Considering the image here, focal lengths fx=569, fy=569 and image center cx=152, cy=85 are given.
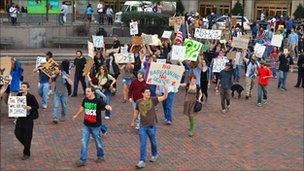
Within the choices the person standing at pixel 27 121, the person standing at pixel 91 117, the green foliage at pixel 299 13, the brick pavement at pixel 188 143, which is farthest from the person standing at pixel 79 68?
the green foliage at pixel 299 13

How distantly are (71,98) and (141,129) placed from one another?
7581 mm

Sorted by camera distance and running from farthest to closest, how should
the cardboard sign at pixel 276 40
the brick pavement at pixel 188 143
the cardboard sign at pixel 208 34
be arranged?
the cardboard sign at pixel 276 40 → the cardboard sign at pixel 208 34 → the brick pavement at pixel 188 143

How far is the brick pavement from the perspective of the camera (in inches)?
465

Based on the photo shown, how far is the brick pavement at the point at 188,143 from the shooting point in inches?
465

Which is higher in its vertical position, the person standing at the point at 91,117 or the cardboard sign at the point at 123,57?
the cardboard sign at the point at 123,57

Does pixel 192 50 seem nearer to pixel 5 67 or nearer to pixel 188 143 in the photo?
pixel 188 143

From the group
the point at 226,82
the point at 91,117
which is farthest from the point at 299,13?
the point at 91,117

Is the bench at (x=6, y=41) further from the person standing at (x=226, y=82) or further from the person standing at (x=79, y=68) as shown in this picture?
the person standing at (x=226, y=82)

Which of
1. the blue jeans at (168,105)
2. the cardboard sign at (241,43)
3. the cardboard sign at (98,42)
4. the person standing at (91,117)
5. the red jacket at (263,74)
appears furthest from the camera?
the cardboard sign at (241,43)

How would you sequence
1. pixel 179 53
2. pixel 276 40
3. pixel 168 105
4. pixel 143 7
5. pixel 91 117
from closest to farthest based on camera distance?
pixel 91 117 → pixel 168 105 → pixel 179 53 → pixel 276 40 → pixel 143 7

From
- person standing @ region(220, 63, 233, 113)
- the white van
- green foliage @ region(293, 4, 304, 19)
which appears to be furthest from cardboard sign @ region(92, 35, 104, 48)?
green foliage @ region(293, 4, 304, 19)

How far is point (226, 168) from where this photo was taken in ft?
38.8

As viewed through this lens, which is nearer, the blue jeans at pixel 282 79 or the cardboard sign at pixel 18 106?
the cardboard sign at pixel 18 106

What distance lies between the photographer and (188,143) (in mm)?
13578
